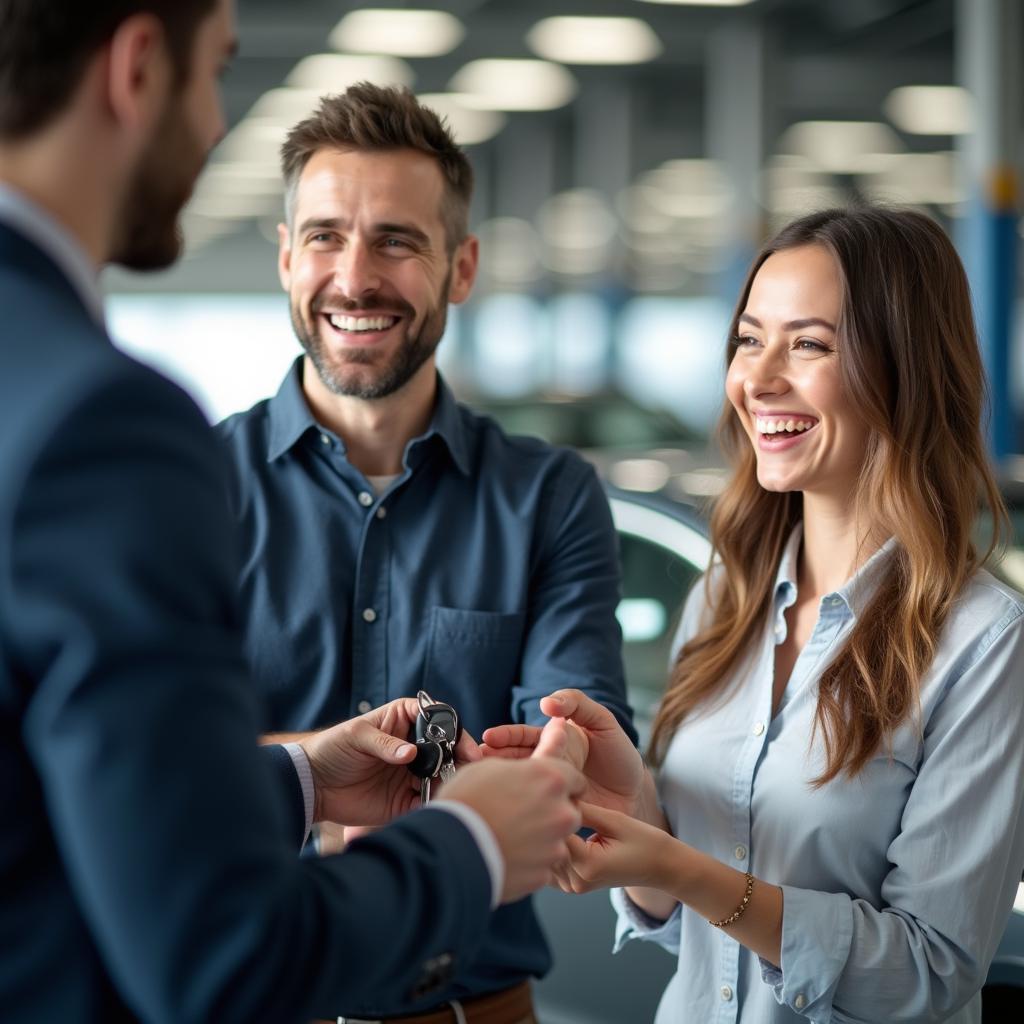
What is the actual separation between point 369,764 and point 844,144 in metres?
19.8

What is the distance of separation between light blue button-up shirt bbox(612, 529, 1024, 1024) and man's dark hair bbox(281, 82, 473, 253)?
0.99 metres

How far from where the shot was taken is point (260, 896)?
1.08 m

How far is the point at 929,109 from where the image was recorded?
17594mm

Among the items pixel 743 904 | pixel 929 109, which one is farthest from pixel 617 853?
pixel 929 109

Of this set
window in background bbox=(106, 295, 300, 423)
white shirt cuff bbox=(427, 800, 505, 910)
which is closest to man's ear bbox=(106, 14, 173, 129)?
white shirt cuff bbox=(427, 800, 505, 910)

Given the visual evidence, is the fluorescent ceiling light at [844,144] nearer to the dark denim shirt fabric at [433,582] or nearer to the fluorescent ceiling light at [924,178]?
the fluorescent ceiling light at [924,178]

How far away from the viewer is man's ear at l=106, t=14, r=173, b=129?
1169mm

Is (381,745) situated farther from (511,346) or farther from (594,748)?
(511,346)

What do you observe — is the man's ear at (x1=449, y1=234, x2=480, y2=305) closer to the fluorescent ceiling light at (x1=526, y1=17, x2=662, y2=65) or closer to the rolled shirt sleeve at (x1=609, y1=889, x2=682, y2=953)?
the rolled shirt sleeve at (x1=609, y1=889, x2=682, y2=953)

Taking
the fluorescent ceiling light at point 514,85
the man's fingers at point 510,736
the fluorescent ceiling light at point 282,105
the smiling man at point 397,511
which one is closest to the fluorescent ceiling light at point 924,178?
the fluorescent ceiling light at point 514,85

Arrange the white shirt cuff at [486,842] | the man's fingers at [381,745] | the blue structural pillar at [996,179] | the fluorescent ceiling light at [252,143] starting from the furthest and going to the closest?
the fluorescent ceiling light at [252,143] → the blue structural pillar at [996,179] → the man's fingers at [381,745] → the white shirt cuff at [486,842]

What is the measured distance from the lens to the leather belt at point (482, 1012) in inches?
85.1

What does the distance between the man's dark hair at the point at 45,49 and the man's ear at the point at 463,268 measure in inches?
55.3

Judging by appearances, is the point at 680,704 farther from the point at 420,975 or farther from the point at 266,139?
the point at 266,139
